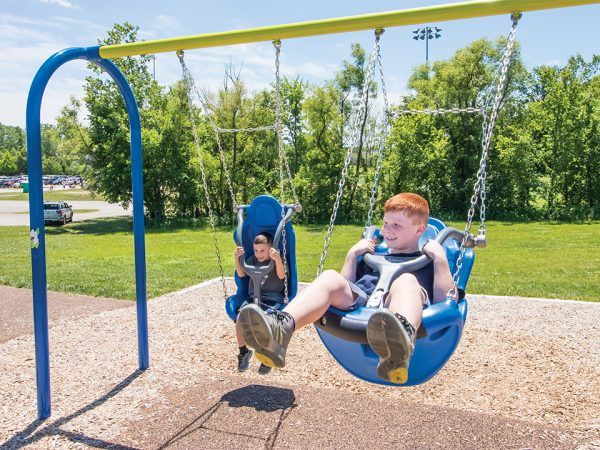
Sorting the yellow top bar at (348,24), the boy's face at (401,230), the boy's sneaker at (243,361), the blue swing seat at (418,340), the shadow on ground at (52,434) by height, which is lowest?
the shadow on ground at (52,434)

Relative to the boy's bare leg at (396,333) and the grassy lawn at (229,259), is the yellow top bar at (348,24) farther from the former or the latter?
the grassy lawn at (229,259)

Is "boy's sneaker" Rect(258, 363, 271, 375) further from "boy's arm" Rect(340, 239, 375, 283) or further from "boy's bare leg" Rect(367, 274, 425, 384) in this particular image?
"boy's bare leg" Rect(367, 274, 425, 384)

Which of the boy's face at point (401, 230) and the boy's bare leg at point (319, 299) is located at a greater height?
the boy's face at point (401, 230)

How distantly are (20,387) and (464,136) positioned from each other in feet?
56.5

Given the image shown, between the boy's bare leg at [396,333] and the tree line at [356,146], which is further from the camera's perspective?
the tree line at [356,146]

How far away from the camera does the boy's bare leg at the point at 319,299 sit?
109 inches

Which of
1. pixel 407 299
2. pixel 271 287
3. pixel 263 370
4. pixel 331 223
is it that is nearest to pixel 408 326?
pixel 407 299

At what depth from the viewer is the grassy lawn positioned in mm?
8711

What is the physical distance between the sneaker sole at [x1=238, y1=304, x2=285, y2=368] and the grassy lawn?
5.87 meters

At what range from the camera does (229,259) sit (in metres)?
12.1

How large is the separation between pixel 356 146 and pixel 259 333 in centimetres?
1534

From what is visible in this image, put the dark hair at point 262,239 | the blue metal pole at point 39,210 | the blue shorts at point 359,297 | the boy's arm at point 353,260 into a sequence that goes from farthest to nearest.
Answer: the dark hair at point 262,239, the blue metal pole at point 39,210, the boy's arm at point 353,260, the blue shorts at point 359,297

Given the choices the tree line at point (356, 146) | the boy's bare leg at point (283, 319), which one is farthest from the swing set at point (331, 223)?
the tree line at point (356, 146)

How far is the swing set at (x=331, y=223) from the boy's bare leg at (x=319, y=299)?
82mm
